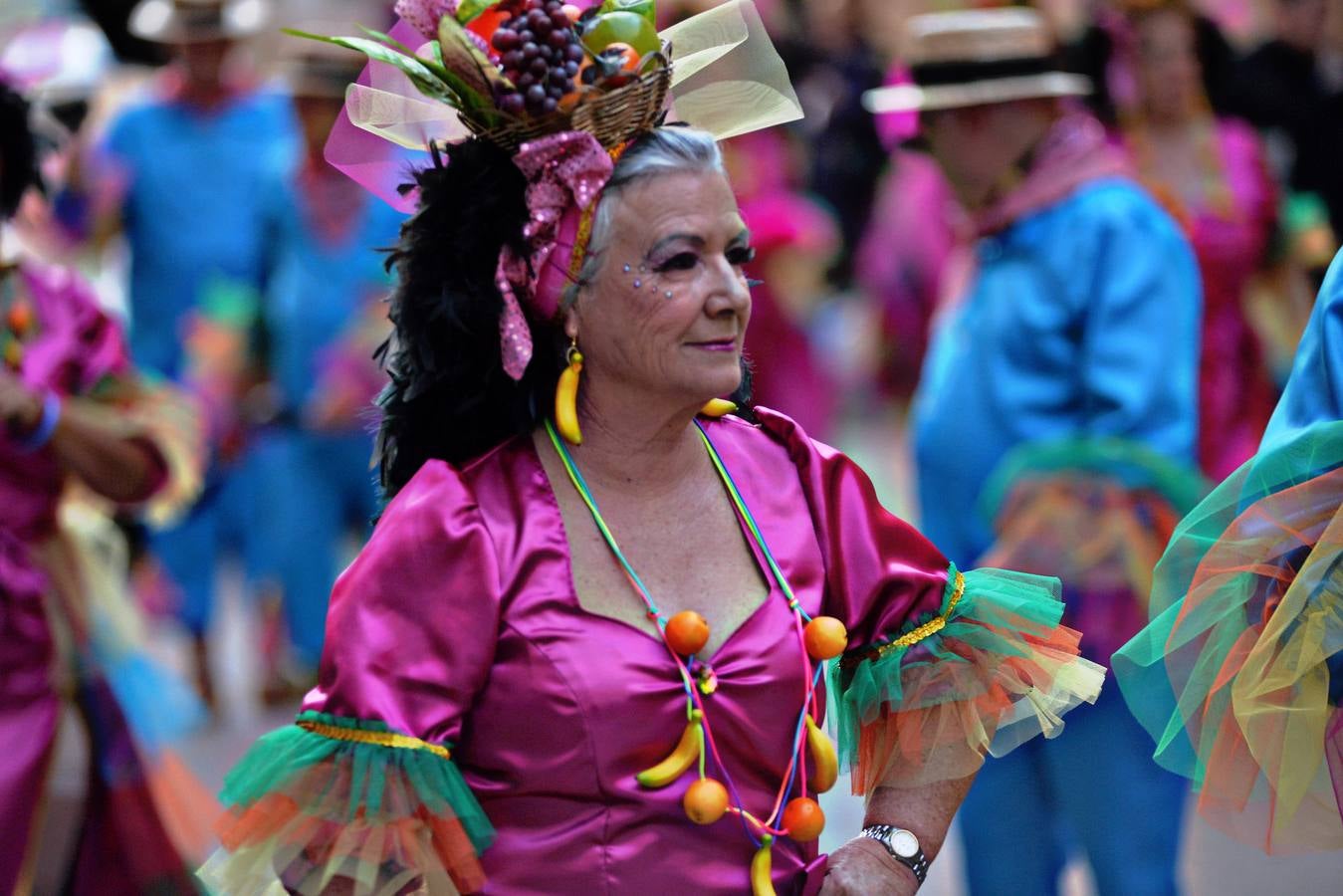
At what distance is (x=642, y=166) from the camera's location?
2.99m

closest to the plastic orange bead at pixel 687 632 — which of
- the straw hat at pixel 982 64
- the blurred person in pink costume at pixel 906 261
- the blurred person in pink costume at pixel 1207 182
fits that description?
the straw hat at pixel 982 64

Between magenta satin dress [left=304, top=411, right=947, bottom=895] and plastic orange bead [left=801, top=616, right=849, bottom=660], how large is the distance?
3 centimetres

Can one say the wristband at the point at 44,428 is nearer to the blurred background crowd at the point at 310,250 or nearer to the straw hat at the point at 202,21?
the blurred background crowd at the point at 310,250

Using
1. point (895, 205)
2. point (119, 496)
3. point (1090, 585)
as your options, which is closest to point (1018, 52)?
point (1090, 585)

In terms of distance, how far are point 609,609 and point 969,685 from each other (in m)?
0.59

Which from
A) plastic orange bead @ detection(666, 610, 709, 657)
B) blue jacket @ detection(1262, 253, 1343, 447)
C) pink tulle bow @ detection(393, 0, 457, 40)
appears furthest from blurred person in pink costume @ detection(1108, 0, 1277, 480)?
pink tulle bow @ detection(393, 0, 457, 40)

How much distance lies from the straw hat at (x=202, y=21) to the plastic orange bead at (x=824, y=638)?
593 cm

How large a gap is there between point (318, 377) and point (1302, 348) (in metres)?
4.74

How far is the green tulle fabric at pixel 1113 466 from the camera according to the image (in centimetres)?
426

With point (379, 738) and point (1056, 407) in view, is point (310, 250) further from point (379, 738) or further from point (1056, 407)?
point (379, 738)

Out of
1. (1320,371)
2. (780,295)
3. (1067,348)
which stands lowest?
(780,295)

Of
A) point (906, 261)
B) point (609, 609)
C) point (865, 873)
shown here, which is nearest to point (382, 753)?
point (609, 609)

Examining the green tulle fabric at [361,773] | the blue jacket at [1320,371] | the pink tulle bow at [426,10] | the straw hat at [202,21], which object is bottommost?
the green tulle fabric at [361,773]

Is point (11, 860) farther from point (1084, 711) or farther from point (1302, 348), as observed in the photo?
point (1302, 348)
